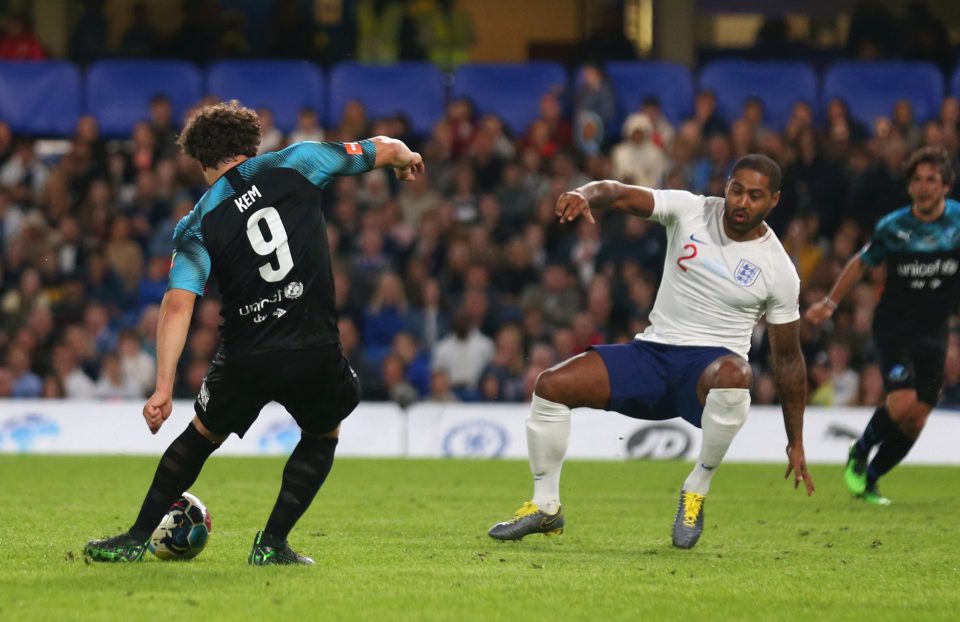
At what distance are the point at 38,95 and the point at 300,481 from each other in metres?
14.4

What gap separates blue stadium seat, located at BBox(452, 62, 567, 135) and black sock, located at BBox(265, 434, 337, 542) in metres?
13.2

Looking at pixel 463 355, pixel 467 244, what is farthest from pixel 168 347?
pixel 467 244

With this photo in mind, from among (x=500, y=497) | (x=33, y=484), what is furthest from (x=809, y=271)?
(x=33, y=484)

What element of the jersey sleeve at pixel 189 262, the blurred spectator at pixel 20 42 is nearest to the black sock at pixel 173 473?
the jersey sleeve at pixel 189 262

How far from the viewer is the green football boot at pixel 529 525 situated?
840cm

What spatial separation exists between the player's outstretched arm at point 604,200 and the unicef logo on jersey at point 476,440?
7391 mm

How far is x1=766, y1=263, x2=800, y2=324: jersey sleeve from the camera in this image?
8359mm

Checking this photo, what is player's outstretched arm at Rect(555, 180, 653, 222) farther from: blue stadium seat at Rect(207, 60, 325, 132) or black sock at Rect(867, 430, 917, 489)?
blue stadium seat at Rect(207, 60, 325, 132)

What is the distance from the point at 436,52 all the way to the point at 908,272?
1112 cm

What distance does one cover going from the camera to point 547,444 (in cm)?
845

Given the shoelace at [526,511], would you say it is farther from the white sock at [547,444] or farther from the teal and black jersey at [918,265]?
the teal and black jersey at [918,265]

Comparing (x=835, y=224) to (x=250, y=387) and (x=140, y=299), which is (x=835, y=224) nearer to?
(x=140, y=299)

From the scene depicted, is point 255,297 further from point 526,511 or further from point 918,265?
point 918,265

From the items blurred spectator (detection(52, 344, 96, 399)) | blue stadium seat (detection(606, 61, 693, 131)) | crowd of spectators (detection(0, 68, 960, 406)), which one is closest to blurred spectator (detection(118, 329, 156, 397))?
crowd of spectators (detection(0, 68, 960, 406))
